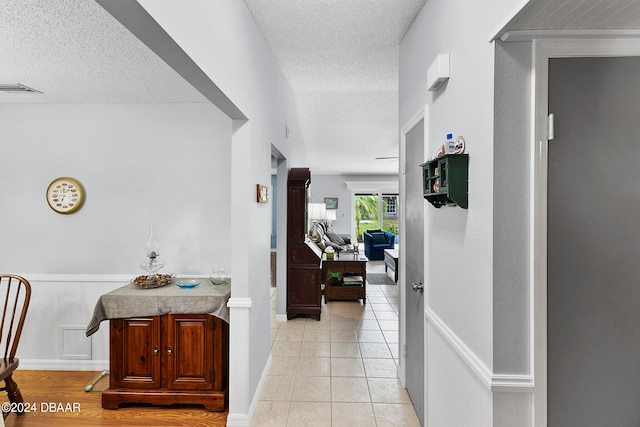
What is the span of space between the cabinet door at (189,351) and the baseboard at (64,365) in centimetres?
116

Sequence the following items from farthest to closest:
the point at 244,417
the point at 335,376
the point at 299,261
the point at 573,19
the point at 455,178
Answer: the point at 299,261
the point at 335,376
the point at 244,417
the point at 455,178
the point at 573,19

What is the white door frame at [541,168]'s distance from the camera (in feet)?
3.95

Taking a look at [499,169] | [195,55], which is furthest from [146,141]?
[499,169]

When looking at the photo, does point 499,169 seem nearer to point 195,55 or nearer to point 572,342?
point 572,342

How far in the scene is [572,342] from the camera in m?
1.23

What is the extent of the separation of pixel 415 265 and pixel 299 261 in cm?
215

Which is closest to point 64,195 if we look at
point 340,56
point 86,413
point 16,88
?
point 16,88

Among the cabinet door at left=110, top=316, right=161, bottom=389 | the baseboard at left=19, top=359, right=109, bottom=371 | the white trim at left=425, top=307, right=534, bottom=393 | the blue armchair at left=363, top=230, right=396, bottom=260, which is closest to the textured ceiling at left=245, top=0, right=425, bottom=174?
the white trim at left=425, top=307, right=534, bottom=393

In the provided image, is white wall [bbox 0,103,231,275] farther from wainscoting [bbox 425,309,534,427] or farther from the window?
the window

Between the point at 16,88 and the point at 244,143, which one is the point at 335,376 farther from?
the point at 16,88

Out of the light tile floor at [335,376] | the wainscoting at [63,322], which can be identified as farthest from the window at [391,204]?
the wainscoting at [63,322]

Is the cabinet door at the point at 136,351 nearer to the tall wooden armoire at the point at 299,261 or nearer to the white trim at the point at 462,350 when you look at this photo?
the white trim at the point at 462,350

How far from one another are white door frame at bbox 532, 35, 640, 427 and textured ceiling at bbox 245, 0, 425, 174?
48.1 inches

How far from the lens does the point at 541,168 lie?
3.99ft
